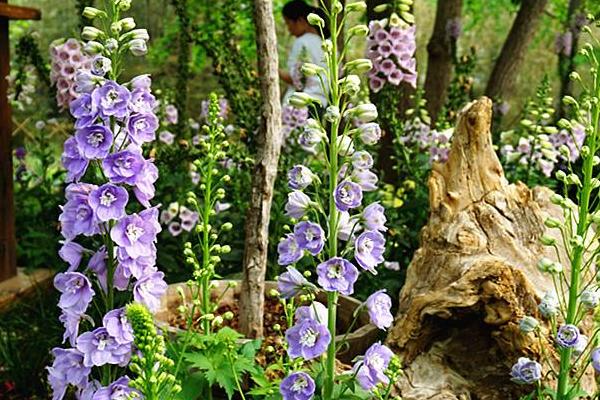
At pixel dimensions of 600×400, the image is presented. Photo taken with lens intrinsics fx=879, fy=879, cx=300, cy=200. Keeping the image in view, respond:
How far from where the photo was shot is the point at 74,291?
7.91 ft

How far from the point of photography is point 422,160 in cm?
527

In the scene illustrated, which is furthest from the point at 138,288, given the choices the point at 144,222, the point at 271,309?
the point at 271,309

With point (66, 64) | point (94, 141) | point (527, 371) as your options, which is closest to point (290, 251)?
point (94, 141)

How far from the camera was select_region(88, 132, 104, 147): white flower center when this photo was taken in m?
2.33

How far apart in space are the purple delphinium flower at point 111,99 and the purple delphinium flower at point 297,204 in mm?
500

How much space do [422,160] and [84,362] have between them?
325cm

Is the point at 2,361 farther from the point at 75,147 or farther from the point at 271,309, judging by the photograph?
the point at 75,147

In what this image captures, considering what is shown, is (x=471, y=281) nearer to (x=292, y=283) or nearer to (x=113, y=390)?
(x=292, y=283)

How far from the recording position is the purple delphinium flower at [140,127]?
2.37 m

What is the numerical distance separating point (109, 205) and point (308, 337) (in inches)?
25.0

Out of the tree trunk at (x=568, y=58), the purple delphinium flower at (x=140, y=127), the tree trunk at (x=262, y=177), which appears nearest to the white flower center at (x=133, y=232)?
the purple delphinium flower at (x=140, y=127)

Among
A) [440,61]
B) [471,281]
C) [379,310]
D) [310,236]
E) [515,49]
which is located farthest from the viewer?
[515,49]

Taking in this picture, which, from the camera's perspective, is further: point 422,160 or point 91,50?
point 422,160

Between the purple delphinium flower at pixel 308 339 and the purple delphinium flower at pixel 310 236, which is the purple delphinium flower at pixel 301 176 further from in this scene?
the purple delphinium flower at pixel 308 339
